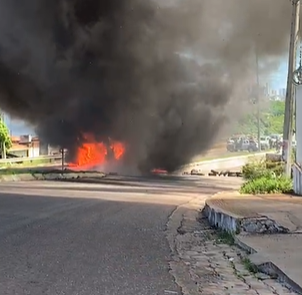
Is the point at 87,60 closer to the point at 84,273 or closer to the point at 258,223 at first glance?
the point at 258,223

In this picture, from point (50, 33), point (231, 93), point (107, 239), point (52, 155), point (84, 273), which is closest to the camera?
point (84, 273)

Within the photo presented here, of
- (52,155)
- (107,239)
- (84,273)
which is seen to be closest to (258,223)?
(107,239)

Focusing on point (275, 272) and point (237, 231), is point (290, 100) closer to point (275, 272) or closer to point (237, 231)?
point (237, 231)

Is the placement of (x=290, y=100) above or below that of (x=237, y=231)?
above

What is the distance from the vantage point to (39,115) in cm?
2902

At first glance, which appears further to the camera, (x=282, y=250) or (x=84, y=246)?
(x=84, y=246)

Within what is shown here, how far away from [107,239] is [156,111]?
22.4m

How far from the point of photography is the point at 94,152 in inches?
1195

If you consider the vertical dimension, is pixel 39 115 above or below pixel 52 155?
above

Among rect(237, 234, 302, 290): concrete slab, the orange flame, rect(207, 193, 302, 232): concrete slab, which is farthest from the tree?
rect(237, 234, 302, 290): concrete slab

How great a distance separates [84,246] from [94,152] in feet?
75.3

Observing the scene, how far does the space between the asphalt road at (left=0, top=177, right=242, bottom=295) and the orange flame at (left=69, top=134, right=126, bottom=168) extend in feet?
51.7

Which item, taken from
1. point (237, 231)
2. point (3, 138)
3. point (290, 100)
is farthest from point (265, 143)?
point (237, 231)

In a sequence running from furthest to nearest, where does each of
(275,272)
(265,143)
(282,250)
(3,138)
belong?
(265,143) → (3,138) → (282,250) → (275,272)
